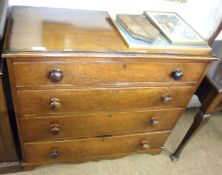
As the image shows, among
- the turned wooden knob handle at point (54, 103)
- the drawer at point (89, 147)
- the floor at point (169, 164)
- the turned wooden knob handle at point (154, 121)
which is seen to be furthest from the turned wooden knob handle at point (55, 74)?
the floor at point (169, 164)

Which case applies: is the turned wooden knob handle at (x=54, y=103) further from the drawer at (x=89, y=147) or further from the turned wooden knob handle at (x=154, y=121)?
the turned wooden knob handle at (x=154, y=121)

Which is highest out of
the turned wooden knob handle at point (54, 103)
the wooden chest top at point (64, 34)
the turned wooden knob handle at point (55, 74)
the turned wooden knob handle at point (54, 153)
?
the wooden chest top at point (64, 34)

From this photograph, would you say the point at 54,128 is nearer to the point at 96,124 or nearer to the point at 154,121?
the point at 96,124

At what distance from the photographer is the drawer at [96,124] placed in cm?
112

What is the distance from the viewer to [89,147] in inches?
52.6

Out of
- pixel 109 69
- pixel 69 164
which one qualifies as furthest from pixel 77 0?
pixel 69 164

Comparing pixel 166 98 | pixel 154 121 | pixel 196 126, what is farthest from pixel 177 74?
pixel 196 126

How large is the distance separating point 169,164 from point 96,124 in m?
0.66

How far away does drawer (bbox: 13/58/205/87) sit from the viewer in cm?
90

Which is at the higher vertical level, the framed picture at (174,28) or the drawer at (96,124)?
the framed picture at (174,28)

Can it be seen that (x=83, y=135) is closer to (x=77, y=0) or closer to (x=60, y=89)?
(x=60, y=89)

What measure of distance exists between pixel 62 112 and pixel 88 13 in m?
0.51

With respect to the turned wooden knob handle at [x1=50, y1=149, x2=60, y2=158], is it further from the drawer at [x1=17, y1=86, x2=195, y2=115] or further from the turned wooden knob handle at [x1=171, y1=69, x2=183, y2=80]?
the turned wooden knob handle at [x1=171, y1=69, x2=183, y2=80]

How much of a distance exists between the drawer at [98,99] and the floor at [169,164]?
0.49 meters
